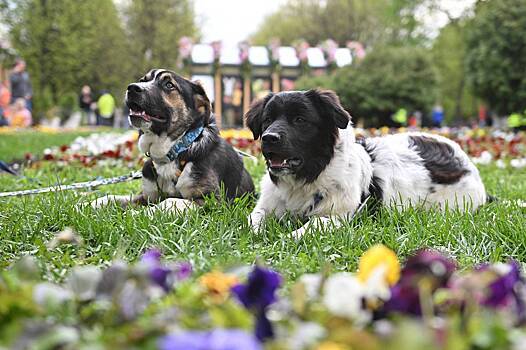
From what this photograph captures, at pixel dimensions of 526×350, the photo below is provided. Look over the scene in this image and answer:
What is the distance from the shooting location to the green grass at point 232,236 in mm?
3107

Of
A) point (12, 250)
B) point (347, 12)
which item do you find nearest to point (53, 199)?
point (12, 250)

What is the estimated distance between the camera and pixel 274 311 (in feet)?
5.06

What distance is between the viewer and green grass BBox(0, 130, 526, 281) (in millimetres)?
3107

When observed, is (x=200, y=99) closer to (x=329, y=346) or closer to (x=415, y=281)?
(x=415, y=281)

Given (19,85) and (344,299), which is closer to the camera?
(344,299)

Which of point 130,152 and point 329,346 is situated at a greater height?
point 329,346

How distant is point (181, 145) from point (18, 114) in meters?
17.5

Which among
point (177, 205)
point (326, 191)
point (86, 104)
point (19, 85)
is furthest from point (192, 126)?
point (86, 104)

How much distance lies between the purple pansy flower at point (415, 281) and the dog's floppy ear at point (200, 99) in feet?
12.8

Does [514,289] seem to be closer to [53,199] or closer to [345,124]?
[345,124]

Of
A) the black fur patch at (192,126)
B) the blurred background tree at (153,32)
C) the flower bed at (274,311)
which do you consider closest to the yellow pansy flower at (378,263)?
the flower bed at (274,311)

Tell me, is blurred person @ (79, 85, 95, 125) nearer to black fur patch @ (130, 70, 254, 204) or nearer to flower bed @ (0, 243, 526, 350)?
black fur patch @ (130, 70, 254, 204)

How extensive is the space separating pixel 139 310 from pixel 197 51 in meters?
30.3

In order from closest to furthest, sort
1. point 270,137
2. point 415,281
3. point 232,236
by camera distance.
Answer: point 415,281, point 232,236, point 270,137
